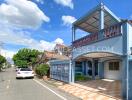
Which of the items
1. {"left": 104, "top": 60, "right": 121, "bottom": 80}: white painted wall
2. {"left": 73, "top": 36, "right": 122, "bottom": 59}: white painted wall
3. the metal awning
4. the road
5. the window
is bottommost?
the road

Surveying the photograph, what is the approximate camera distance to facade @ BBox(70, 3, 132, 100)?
12.8 m

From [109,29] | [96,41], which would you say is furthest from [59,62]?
[109,29]

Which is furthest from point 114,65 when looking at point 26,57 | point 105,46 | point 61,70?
point 26,57

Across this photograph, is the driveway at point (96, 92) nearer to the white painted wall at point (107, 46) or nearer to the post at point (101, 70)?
the white painted wall at point (107, 46)

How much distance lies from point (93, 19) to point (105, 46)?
24.9ft

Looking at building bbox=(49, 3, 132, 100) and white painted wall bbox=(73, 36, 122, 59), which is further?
white painted wall bbox=(73, 36, 122, 59)

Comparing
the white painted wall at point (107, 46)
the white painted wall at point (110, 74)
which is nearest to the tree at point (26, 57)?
the white painted wall at point (110, 74)

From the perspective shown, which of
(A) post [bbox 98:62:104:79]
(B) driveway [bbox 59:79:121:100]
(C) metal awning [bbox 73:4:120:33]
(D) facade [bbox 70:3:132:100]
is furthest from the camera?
(A) post [bbox 98:62:104:79]

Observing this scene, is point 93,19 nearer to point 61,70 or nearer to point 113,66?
point 113,66

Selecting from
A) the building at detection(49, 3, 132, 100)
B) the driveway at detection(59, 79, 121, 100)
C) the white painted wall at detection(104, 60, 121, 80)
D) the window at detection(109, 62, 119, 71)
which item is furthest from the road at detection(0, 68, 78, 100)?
the window at detection(109, 62, 119, 71)

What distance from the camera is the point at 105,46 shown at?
15078 millimetres

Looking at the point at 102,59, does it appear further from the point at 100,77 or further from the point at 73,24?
the point at 73,24

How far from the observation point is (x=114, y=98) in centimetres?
1322

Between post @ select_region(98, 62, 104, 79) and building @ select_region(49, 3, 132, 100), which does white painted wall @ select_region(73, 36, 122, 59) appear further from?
post @ select_region(98, 62, 104, 79)
